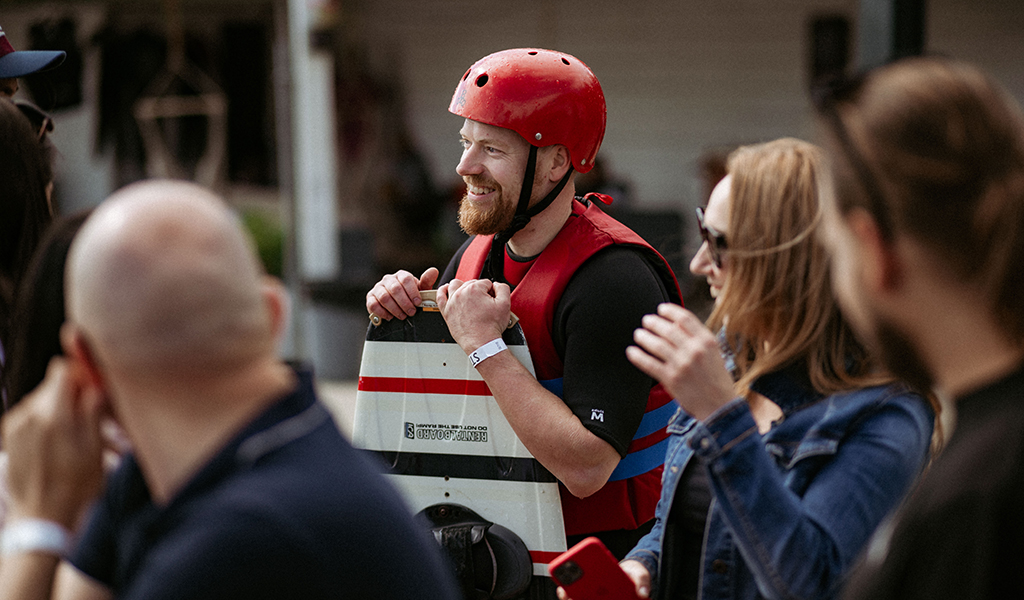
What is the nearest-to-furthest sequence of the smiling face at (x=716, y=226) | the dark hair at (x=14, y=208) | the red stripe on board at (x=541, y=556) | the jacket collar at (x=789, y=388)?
the jacket collar at (x=789, y=388)
the smiling face at (x=716, y=226)
the dark hair at (x=14, y=208)
the red stripe on board at (x=541, y=556)

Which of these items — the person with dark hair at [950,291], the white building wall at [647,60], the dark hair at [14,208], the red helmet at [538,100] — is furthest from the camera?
the white building wall at [647,60]

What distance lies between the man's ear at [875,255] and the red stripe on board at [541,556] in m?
1.45

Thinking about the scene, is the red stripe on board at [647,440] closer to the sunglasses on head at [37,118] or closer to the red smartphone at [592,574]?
the red smartphone at [592,574]

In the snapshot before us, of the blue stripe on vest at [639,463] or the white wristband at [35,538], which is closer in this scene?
the white wristband at [35,538]

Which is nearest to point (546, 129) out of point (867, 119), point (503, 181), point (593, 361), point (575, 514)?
point (503, 181)

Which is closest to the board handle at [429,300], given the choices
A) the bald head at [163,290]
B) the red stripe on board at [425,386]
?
the red stripe on board at [425,386]

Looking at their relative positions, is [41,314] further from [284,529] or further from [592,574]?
[592,574]

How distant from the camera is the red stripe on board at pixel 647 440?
2803 millimetres

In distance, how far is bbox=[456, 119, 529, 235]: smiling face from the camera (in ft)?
9.69

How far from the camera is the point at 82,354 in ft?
5.06

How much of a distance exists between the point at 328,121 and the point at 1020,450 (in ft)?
28.4

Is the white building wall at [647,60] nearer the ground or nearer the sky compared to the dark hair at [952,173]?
nearer the ground

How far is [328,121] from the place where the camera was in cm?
939

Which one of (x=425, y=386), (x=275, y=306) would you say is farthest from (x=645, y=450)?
(x=275, y=306)
